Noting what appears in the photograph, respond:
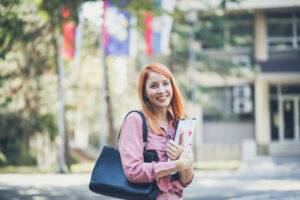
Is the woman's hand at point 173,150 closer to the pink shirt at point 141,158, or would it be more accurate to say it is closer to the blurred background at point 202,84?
the pink shirt at point 141,158

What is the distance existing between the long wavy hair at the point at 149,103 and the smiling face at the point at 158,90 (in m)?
0.02

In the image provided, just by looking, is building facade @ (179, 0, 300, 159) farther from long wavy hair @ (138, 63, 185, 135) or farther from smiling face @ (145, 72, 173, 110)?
smiling face @ (145, 72, 173, 110)

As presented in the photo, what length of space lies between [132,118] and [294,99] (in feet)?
100

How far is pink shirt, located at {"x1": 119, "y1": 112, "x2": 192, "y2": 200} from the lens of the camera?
3.21 m

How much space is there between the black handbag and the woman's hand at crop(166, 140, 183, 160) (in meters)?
0.08

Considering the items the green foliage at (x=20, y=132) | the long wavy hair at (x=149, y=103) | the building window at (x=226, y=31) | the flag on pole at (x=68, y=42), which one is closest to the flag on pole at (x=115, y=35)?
the flag on pole at (x=68, y=42)

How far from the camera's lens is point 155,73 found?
11.4ft

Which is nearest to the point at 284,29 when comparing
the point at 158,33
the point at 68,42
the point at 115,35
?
the point at 158,33

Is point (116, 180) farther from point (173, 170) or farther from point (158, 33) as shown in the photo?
point (158, 33)

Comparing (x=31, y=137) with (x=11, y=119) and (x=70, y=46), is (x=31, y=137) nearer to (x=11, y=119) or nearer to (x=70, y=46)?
(x=11, y=119)

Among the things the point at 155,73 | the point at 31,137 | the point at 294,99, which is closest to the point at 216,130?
the point at 294,99

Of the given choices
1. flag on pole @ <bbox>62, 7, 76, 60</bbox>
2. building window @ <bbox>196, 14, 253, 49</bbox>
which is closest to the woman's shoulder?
flag on pole @ <bbox>62, 7, 76, 60</bbox>

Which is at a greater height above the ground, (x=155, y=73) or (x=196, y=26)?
(x=196, y=26)

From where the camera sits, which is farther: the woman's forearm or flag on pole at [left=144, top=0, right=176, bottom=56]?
flag on pole at [left=144, top=0, right=176, bottom=56]
